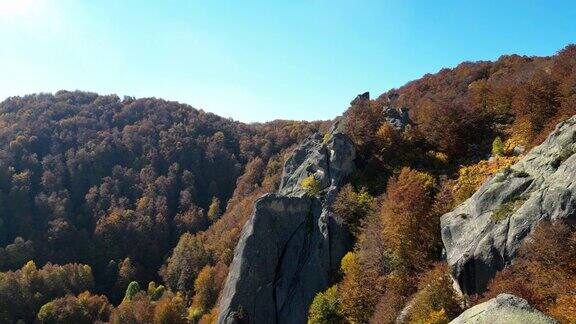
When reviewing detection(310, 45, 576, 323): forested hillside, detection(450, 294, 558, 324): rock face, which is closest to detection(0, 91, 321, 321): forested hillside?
detection(310, 45, 576, 323): forested hillside

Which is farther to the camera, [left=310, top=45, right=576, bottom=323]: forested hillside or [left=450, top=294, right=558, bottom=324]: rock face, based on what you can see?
[left=310, top=45, right=576, bottom=323]: forested hillside

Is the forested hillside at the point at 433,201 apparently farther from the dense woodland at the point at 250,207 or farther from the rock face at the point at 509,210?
the rock face at the point at 509,210

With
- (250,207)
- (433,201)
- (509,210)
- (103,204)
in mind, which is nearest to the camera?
(509,210)

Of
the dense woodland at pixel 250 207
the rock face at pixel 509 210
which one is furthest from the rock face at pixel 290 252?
the rock face at pixel 509 210

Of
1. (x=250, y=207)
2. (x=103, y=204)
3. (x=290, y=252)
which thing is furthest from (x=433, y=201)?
(x=103, y=204)

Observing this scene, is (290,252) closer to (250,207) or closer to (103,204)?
(250,207)

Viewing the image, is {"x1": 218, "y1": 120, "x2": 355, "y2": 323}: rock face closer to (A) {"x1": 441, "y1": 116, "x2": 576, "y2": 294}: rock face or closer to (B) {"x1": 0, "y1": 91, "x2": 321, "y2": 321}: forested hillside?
(A) {"x1": 441, "y1": 116, "x2": 576, "y2": 294}: rock face
